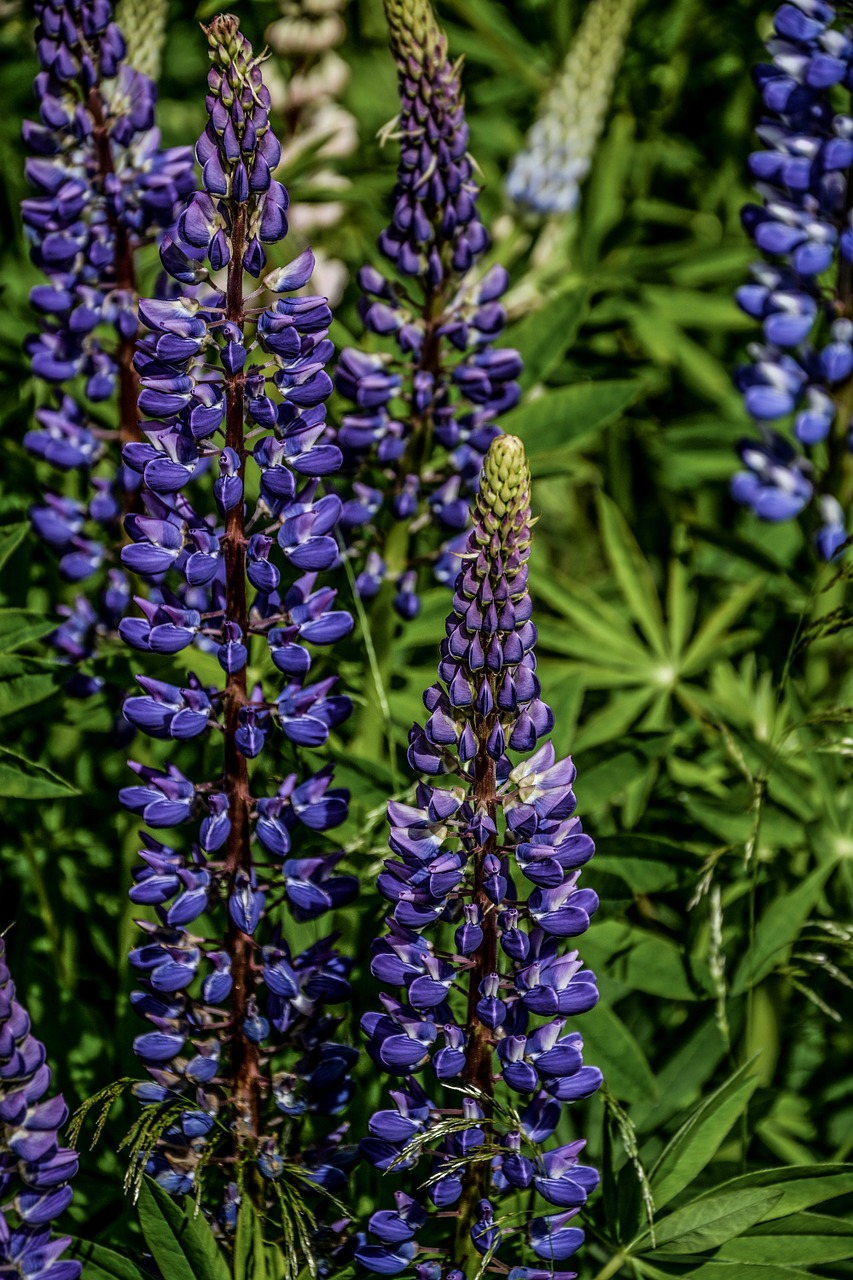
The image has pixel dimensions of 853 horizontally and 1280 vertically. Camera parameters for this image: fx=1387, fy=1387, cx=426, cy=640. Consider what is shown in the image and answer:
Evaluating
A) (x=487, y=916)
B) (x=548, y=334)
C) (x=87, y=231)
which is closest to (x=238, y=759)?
(x=487, y=916)

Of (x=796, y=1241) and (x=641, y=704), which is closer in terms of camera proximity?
(x=796, y=1241)

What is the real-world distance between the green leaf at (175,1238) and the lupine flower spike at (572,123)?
2736 mm

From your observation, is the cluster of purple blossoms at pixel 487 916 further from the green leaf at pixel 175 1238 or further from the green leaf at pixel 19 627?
the green leaf at pixel 19 627

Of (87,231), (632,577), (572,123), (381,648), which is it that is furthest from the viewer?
(572,123)

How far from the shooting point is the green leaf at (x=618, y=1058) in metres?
2.04

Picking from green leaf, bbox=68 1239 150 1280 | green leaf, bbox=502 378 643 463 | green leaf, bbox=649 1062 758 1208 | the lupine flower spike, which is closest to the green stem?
green leaf, bbox=502 378 643 463

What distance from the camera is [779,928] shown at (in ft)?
7.47

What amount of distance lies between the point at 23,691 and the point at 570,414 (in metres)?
1.16

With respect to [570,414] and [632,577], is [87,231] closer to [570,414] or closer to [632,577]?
[570,414]

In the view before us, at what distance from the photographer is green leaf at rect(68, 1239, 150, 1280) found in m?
1.68

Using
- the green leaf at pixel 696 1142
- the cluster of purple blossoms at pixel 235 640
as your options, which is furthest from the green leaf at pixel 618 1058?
the cluster of purple blossoms at pixel 235 640

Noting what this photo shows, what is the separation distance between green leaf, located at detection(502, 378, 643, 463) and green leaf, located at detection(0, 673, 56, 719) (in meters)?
0.99

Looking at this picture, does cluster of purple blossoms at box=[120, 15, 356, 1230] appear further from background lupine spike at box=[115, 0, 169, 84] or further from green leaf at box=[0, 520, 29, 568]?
background lupine spike at box=[115, 0, 169, 84]

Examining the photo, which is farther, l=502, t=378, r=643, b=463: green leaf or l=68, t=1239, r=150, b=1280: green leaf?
l=502, t=378, r=643, b=463: green leaf
